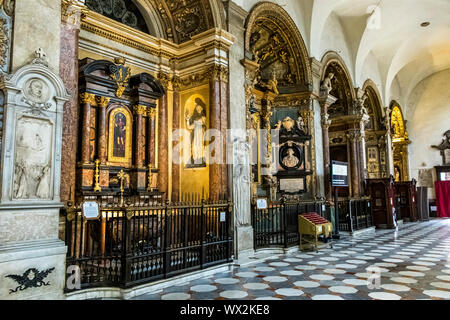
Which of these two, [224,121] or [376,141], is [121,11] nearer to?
[224,121]

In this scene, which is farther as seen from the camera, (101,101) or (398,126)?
(398,126)

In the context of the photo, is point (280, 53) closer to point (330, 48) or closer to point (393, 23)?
point (330, 48)

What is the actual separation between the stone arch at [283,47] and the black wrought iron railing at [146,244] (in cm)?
573

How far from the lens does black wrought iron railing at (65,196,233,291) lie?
431 cm

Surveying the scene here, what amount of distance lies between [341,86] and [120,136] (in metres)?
10.1

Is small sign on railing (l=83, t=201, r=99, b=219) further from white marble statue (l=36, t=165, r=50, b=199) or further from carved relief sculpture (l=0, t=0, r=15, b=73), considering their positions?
carved relief sculpture (l=0, t=0, r=15, b=73)

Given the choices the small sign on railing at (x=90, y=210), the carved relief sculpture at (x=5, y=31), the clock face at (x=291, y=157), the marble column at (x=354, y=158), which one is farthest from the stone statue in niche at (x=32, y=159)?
the marble column at (x=354, y=158)

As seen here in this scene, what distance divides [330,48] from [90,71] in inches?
364

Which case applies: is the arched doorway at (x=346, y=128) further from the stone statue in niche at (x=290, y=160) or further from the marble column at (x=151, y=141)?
the marble column at (x=151, y=141)

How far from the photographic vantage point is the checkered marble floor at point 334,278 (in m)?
A: 4.21

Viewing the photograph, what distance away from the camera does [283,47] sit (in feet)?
34.3

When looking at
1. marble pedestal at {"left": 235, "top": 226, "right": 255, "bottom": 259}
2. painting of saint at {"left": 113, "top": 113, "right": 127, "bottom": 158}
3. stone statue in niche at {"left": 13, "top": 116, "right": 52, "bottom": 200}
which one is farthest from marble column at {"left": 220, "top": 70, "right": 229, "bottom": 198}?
stone statue in niche at {"left": 13, "top": 116, "right": 52, "bottom": 200}

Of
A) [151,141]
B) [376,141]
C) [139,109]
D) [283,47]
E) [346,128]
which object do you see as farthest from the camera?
[376,141]

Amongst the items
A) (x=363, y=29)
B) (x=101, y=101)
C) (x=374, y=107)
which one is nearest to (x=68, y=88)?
(x=101, y=101)
